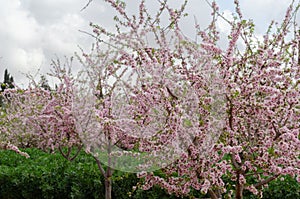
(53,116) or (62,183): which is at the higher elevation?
(53,116)

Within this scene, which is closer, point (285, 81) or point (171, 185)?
point (285, 81)

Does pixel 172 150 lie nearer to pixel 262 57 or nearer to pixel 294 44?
pixel 262 57

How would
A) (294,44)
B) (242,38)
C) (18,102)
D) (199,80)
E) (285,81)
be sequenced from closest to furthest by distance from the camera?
(199,80) → (285,81) → (242,38) → (294,44) → (18,102)

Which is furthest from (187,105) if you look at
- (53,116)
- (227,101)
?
(53,116)

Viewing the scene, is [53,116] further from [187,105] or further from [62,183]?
[187,105]

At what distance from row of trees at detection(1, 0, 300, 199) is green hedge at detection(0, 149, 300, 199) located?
1847 millimetres

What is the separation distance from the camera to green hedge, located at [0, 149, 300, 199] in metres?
5.73

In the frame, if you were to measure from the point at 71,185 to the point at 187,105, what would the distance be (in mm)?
3822

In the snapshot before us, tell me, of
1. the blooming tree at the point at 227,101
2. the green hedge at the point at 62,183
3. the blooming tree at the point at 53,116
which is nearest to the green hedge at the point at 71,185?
the green hedge at the point at 62,183

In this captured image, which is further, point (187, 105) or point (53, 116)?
point (53, 116)

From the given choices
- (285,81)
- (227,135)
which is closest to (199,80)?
(227,135)

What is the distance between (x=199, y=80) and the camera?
3527 mm

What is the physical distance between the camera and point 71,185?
6.52 m

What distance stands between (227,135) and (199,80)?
2.05 ft
